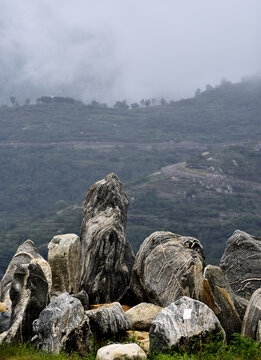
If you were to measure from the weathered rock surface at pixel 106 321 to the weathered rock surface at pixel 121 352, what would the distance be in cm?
177

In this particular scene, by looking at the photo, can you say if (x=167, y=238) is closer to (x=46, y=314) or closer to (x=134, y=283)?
(x=134, y=283)

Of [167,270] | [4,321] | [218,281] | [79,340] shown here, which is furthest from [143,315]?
[4,321]

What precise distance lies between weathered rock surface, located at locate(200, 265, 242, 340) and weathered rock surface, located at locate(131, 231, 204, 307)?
29 centimetres

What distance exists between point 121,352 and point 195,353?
2063mm

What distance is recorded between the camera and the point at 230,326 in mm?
16062

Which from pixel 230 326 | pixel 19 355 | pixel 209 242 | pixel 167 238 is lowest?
pixel 209 242

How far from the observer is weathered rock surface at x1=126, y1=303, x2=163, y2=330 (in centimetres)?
1588

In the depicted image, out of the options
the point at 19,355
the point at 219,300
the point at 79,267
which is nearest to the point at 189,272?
the point at 219,300

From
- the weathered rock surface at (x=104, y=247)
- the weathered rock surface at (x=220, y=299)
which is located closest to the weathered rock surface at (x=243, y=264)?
the weathered rock surface at (x=220, y=299)

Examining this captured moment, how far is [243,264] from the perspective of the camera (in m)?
20.8

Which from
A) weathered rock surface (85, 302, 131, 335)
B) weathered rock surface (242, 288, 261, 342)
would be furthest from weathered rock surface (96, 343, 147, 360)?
weathered rock surface (242, 288, 261, 342)

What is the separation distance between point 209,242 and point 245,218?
2730 centimetres

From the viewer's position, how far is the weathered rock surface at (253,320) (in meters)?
14.8

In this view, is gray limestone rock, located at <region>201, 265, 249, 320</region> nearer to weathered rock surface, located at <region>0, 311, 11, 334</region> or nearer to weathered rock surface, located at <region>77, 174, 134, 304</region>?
weathered rock surface, located at <region>77, 174, 134, 304</region>
